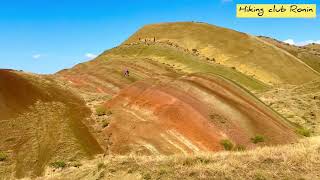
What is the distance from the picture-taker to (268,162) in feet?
60.3

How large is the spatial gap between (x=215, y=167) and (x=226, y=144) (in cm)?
731

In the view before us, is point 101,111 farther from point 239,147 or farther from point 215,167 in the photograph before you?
point 215,167

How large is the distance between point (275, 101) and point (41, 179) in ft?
111

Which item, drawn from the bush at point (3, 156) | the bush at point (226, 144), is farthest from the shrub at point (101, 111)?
the bush at point (226, 144)

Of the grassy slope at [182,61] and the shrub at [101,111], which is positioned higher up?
the shrub at [101,111]

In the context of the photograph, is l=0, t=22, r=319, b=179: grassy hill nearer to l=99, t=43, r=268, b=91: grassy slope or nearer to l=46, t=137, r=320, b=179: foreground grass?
l=46, t=137, r=320, b=179: foreground grass

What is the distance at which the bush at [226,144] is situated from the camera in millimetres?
24328

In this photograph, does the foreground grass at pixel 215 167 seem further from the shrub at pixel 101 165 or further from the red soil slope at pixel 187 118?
the red soil slope at pixel 187 118

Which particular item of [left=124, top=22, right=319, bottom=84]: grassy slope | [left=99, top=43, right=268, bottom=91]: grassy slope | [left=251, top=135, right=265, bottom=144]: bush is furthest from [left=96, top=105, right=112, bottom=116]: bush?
[left=124, top=22, right=319, bottom=84]: grassy slope

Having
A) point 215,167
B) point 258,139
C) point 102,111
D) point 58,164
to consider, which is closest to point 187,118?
point 258,139

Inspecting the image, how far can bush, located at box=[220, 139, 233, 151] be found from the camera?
79.8 ft

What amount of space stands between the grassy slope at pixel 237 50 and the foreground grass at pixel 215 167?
67.5 metres

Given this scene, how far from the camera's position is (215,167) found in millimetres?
17438

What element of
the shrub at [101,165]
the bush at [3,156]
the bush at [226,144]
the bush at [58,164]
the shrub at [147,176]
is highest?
the shrub at [147,176]
